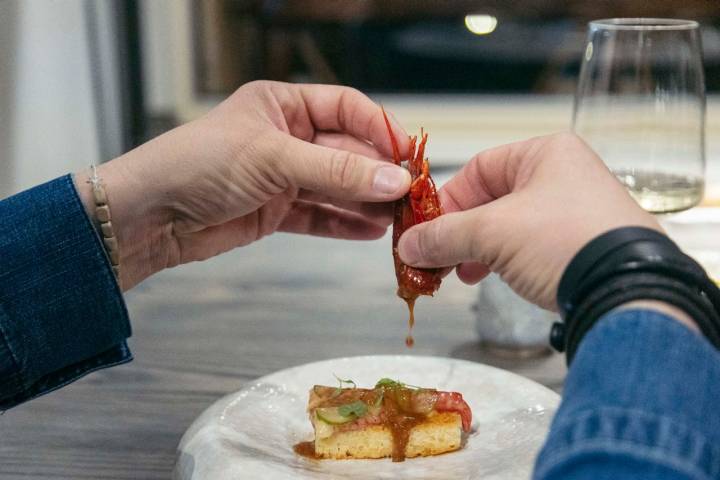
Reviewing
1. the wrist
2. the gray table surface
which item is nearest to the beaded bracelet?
the wrist

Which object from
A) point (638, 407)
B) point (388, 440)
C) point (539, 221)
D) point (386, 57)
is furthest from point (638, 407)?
point (386, 57)

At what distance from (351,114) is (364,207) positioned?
0.15 metres

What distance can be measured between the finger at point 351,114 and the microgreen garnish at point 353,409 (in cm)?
37

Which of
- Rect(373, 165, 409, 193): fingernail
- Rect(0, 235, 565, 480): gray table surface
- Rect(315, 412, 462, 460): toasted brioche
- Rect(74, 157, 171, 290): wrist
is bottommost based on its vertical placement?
Rect(0, 235, 565, 480): gray table surface

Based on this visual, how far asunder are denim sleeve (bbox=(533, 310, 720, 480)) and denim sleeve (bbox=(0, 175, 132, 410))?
2.13 feet

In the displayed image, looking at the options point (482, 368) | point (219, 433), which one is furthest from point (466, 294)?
point (219, 433)

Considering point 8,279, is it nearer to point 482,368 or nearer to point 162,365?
point 162,365

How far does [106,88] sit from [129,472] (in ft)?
6.54

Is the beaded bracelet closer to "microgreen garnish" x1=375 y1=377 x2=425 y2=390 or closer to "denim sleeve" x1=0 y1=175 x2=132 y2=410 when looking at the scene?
"denim sleeve" x1=0 y1=175 x2=132 y2=410

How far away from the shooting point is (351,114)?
127 centimetres

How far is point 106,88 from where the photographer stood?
2.80 m

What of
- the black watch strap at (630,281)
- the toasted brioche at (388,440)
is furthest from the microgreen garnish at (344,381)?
the black watch strap at (630,281)

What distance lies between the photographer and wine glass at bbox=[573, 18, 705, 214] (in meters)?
1.29

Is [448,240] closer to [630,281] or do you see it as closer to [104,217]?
[630,281]
